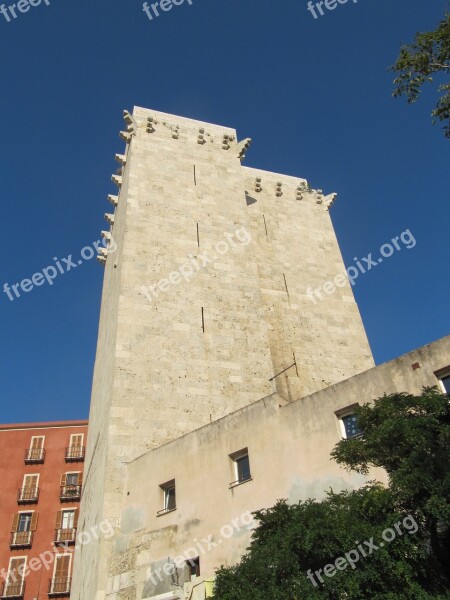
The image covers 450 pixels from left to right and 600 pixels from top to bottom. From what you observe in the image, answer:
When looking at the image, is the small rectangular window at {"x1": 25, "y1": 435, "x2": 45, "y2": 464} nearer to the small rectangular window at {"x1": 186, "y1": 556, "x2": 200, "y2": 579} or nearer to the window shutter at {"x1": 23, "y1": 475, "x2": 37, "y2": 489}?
the window shutter at {"x1": 23, "y1": 475, "x2": 37, "y2": 489}

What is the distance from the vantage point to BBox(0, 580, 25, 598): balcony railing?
2842 centimetres

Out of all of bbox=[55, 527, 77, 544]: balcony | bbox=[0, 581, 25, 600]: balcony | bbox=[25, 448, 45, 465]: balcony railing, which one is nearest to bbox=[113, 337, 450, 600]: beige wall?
bbox=[0, 581, 25, 600]: balcony

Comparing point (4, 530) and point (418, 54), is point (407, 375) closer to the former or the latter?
point (418, 54)

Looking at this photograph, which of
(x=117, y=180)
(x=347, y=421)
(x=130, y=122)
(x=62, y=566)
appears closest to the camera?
(x=347, y=421)

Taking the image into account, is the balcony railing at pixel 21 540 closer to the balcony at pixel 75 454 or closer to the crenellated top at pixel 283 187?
the balcony at pixel 75 454

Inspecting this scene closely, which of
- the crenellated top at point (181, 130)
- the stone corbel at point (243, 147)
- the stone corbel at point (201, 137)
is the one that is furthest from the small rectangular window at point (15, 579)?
the stone corbel at point (243, 147)

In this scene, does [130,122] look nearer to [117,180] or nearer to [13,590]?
[117,180]

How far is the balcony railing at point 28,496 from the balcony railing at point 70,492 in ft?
4.58

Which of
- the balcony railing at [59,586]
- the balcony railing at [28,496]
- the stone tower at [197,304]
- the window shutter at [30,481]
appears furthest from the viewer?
the window shutter at [30,481]

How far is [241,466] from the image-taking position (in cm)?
1277

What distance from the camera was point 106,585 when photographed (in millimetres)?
12945

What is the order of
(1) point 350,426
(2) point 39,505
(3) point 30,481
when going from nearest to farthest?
(1) point 350,426
(2) point 39,505
(3) point 30,481

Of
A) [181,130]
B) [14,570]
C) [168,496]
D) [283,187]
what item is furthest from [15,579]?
[283,187]

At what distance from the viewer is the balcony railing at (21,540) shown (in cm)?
3000
